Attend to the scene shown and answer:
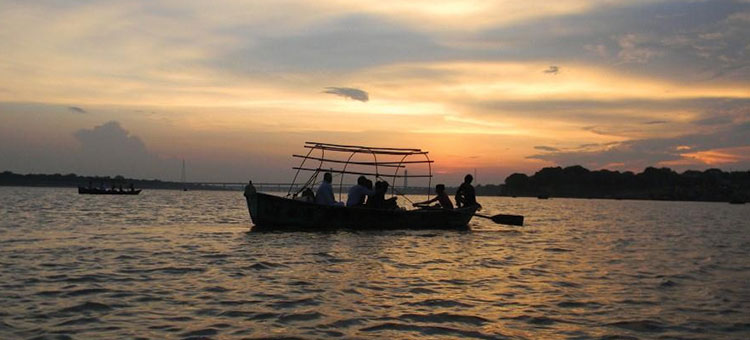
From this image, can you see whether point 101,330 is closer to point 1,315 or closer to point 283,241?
point 1,315

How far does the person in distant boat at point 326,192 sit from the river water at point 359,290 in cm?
333

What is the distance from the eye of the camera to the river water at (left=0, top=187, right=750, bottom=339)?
813 cm

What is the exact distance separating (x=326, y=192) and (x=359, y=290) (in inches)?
497

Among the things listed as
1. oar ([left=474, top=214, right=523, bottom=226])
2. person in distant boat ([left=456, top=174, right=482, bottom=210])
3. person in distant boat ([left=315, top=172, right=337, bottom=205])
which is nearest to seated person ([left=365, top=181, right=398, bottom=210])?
person in distant boat ([left=315, top=172, right=337, bottom=205])

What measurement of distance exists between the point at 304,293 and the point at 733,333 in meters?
6.72

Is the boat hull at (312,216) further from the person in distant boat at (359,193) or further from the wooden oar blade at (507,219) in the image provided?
the wooden oar blade at (507,219)

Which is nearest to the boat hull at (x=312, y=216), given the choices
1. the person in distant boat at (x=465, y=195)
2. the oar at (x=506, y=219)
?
the person in distant boat at (x=465, y=195)

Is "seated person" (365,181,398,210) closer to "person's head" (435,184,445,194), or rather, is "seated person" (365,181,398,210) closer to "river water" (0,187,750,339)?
"person's head" (435,184,445,194)

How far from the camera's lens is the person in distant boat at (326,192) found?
2303cm

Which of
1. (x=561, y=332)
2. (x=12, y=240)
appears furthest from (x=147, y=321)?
(x=12, y=240)

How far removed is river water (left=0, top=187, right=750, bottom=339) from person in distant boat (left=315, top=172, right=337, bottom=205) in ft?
10.9

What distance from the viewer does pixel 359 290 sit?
36.2ft

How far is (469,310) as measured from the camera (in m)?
9.41

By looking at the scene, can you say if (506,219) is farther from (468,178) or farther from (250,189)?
(250,189)
